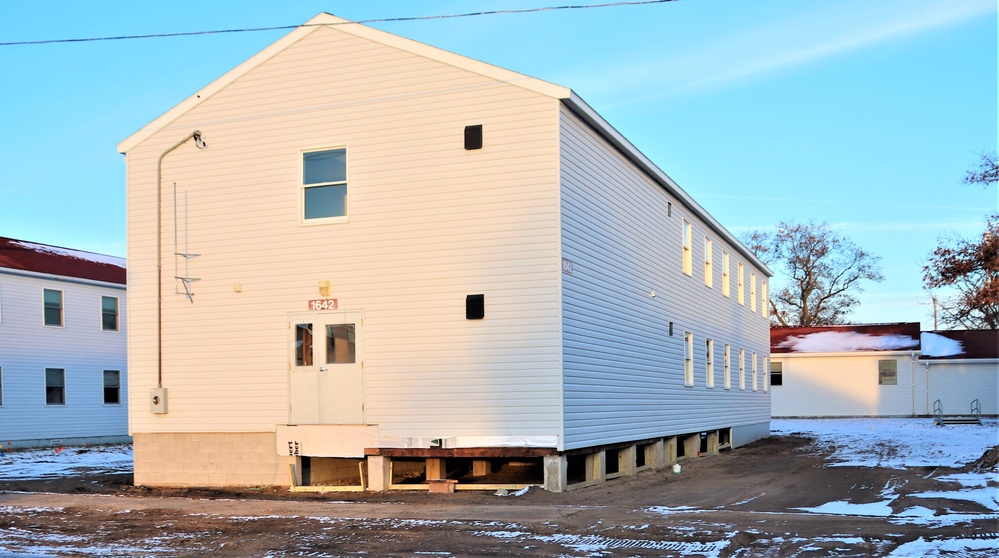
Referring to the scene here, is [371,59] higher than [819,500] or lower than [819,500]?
higher

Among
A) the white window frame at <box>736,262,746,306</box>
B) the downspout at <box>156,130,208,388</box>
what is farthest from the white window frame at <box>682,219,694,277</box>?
the downspout at <box>156,130,208,388</box>

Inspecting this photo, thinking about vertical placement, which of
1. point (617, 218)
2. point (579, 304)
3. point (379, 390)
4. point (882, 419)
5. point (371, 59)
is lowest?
point (882, 419)

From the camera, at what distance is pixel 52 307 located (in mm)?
30797

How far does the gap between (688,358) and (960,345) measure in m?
27.7

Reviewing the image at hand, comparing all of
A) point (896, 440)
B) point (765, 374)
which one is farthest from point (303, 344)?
point (765, 374)

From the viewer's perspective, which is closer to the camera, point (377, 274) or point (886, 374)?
point (377, 274)

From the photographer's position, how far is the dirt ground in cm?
965

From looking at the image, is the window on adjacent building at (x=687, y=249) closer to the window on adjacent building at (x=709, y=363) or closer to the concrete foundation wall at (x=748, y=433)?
the window on adjacent building at (x=709, y=363)

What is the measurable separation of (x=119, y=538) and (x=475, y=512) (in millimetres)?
4115

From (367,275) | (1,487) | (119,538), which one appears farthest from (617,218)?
(1,487)

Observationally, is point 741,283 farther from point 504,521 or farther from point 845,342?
point 504,521

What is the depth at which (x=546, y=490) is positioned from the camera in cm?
1452

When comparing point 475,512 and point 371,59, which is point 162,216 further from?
point 475,512

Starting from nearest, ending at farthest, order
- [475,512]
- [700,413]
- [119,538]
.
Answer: [119,538] < [475,512] < [700,413]
